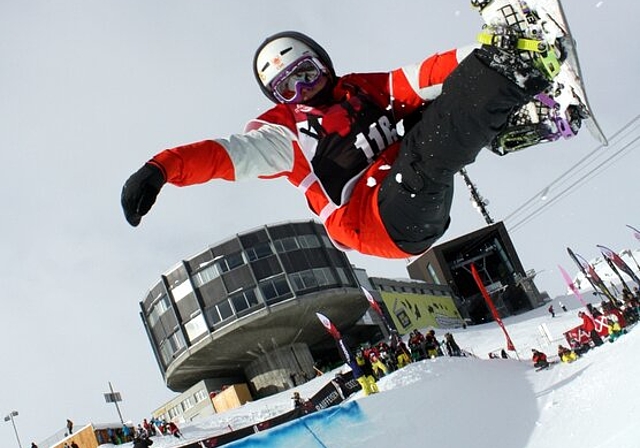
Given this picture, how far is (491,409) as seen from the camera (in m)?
14.4

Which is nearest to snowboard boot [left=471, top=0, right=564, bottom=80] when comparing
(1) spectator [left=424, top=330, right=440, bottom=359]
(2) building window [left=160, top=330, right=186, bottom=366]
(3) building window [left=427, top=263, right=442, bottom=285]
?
(1) spectator [left=424, top=330, right=440, bottom=359]

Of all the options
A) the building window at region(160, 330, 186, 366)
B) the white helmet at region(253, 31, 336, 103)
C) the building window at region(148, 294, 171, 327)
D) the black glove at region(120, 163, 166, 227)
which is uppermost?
the building window at region(148, 294, 171, 327)

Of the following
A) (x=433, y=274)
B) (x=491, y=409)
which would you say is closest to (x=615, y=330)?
(x=491, y=409)

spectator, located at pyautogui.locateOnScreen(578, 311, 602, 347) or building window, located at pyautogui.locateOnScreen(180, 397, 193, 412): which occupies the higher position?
building window, located at pyautogui.locateOnScreen(180, 397, 193, 412)

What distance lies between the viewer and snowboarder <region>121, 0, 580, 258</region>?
3305 millimetres

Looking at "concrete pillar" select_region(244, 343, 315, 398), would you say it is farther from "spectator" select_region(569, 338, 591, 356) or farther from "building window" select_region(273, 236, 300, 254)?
"spectator" select_region(569, 338, 591, 356)

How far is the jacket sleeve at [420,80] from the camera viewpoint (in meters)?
3.87

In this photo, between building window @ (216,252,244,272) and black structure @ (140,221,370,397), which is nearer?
black structure @ (140,221,370,397)

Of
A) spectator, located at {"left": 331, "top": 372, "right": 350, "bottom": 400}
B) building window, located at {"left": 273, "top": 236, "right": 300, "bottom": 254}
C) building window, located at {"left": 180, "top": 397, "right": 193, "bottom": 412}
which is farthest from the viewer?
building window, located at {"left": 180, "top": 397, "right": 193, "bottom": 412}

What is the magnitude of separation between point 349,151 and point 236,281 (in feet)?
115

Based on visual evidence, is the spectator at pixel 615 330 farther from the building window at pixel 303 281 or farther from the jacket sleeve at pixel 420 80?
the building window at pixel 303 281

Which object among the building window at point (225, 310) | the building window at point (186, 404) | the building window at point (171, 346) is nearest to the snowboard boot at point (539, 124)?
the building window at point (225, 310)

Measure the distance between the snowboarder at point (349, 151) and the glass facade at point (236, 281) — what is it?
33.9 meters

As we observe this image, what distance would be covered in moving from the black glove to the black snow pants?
127 cm
